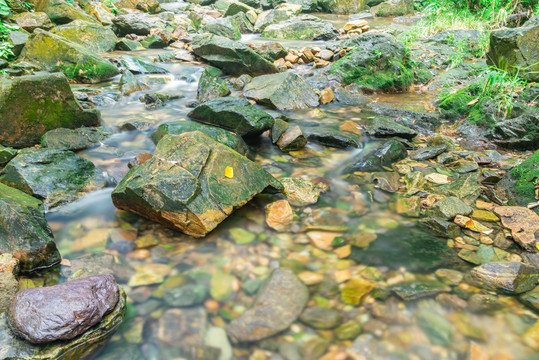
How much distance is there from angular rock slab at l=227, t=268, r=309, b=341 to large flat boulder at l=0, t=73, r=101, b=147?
3698 millimetres

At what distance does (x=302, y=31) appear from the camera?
43.7 feet

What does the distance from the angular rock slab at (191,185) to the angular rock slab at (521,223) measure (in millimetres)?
2082

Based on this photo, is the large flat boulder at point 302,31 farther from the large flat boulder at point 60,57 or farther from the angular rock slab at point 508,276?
the angular rock slab at point 508,276

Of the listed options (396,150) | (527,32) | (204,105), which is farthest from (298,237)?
(527,32)

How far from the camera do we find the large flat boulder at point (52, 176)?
3.14m

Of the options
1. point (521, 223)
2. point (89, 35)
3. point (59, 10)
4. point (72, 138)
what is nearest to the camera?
point (521, 223)

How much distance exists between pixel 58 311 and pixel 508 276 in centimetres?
283

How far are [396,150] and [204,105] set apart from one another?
9.42ft

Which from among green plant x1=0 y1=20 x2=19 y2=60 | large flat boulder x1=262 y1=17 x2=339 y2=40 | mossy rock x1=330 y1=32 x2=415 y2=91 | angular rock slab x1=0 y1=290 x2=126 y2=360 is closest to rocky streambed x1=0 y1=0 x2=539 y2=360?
angular rock slab x1=0 y1=290 x2=126 y2=360

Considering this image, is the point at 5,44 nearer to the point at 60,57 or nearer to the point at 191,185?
the point at 60,57

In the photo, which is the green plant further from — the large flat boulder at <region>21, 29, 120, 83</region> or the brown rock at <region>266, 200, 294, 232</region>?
the brown rock at <region>266, 200, 294, 232</region>

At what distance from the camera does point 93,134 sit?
4.55 meters

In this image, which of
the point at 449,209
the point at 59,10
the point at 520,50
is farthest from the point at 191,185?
the point at 59,10

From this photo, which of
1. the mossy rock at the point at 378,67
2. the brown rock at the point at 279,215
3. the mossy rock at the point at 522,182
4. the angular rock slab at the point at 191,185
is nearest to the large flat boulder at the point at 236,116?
the angular rock slab at the point at 191,185
